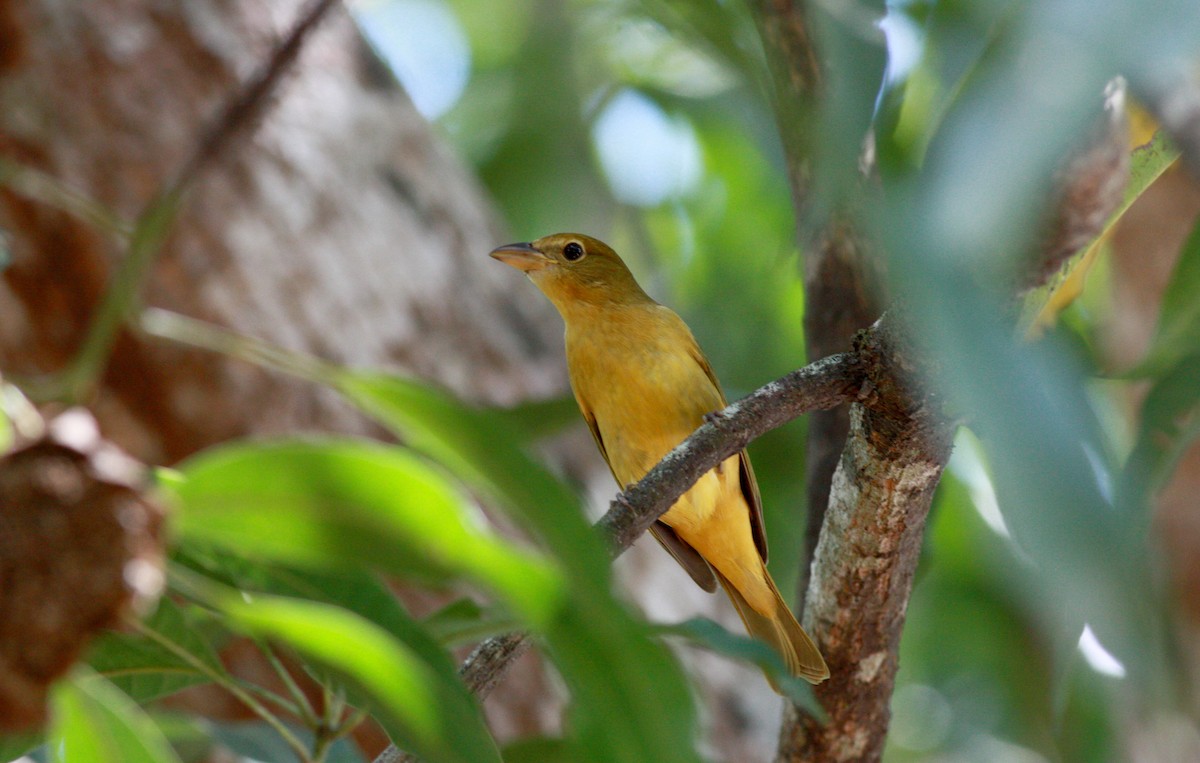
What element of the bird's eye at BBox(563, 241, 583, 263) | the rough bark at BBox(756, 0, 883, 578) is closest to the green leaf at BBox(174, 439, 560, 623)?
the rough bark at BBox(756, 0, 883, 578)

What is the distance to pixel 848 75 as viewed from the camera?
4.72ft

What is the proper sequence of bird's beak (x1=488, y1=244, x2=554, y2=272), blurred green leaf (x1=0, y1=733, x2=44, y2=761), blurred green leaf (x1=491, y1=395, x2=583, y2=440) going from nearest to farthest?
1. blurred green leaf (x1=0, y1=733, x2=44, y2=761)
2. blurred green leaf (x1=491, y1=395, x2=583, y2=440)
3. bird's beak (x1=488, y1=244, x2=554, y2=272)

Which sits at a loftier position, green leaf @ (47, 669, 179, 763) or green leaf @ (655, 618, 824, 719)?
green leaf @ (47, 669, 179, 763)

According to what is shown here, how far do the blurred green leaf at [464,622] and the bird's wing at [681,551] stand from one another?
1338 millimetres

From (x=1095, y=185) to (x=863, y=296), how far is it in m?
0.93

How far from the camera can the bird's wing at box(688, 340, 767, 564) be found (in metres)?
3.29

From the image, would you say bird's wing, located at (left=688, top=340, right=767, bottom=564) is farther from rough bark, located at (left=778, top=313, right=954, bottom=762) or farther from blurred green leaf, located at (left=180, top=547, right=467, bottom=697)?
blurred green leaf, located at (left=180, top=547, right=467, bottom=697)

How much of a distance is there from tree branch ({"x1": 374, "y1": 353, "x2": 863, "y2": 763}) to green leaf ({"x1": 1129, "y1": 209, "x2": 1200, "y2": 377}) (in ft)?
2.44

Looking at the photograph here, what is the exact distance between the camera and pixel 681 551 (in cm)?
375

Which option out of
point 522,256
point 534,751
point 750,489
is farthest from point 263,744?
point 522,256

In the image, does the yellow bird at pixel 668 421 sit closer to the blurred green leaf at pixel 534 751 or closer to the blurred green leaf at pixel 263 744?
the blurred green leaf at pixel 534 751

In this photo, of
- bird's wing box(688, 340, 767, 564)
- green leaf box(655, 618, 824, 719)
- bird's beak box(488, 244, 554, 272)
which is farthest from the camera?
bird's beak box(488, 244, 554, 272)

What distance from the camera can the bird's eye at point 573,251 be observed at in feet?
14.0

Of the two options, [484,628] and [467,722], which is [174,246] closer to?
[484,628]
